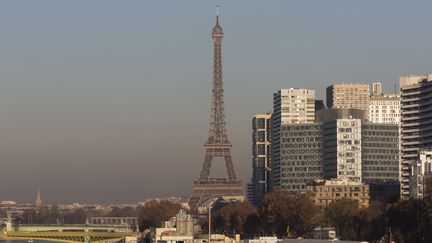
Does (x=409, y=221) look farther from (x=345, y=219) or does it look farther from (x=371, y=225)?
(x=345, y=219)

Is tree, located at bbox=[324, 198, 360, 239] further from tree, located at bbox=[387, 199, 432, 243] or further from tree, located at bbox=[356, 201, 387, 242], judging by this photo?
tree, located at bbox=[387, 199, 432, 243]

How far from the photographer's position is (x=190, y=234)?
18175cm

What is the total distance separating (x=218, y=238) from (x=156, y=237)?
12.7 meters

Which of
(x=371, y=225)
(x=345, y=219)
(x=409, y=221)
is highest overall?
(x=345, y=219)

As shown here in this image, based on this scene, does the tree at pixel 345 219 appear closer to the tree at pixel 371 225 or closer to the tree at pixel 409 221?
the tree at pixel 371 225

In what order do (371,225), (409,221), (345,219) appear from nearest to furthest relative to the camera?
(409,221)
(371,225)
(345,219)

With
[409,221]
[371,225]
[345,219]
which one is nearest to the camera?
[409,221]

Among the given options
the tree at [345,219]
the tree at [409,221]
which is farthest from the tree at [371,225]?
the tree at [409,221]

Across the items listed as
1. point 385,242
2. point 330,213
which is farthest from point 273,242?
point 330,213

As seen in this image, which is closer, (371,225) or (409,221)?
(409,221)

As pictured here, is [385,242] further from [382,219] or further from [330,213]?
[330,213]

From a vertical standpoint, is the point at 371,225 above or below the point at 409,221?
below

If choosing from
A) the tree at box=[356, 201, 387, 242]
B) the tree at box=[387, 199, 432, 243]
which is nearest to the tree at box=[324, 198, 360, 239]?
the tree at box=[356, 201, 387, 242]

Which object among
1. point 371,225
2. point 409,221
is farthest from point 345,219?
point 409,221
